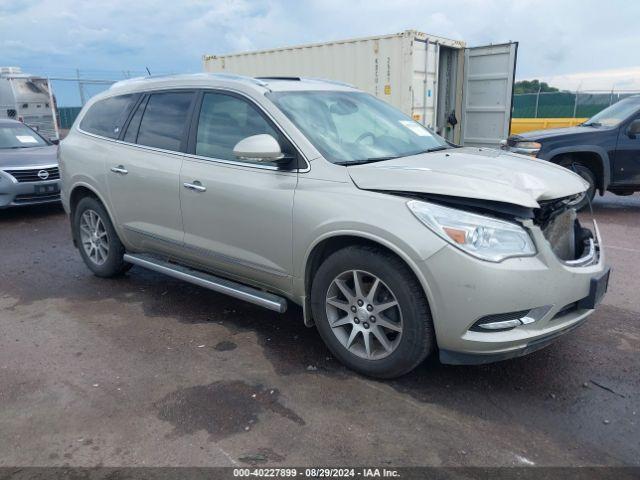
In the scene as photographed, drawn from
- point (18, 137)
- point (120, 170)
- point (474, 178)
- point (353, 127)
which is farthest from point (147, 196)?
point (18, 137)

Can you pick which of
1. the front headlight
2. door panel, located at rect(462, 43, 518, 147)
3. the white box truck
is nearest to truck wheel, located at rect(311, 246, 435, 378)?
the front headlight

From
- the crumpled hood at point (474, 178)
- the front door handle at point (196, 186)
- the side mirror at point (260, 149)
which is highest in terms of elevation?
the side mirror at point (260, 149)

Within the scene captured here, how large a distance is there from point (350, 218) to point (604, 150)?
21.3ft

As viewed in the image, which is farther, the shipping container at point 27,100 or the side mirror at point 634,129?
the shipping container at point 27,100

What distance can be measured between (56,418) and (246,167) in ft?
6.42

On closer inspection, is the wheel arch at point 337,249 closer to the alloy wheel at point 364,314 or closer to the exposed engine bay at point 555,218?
the alloy wheel at point 364,314

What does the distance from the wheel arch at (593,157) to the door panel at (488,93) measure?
2869mm

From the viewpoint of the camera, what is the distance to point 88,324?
14.5ft

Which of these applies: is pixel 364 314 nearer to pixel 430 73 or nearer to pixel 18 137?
pixel 430 73

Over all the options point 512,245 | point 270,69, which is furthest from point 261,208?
point 270,69

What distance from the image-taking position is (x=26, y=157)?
8.98 m

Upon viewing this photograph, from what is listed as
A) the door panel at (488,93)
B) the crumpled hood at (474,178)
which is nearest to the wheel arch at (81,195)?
the crumpled hood at (474,178)

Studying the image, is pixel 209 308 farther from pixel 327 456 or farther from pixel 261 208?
pixel 327 456

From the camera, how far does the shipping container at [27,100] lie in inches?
680
